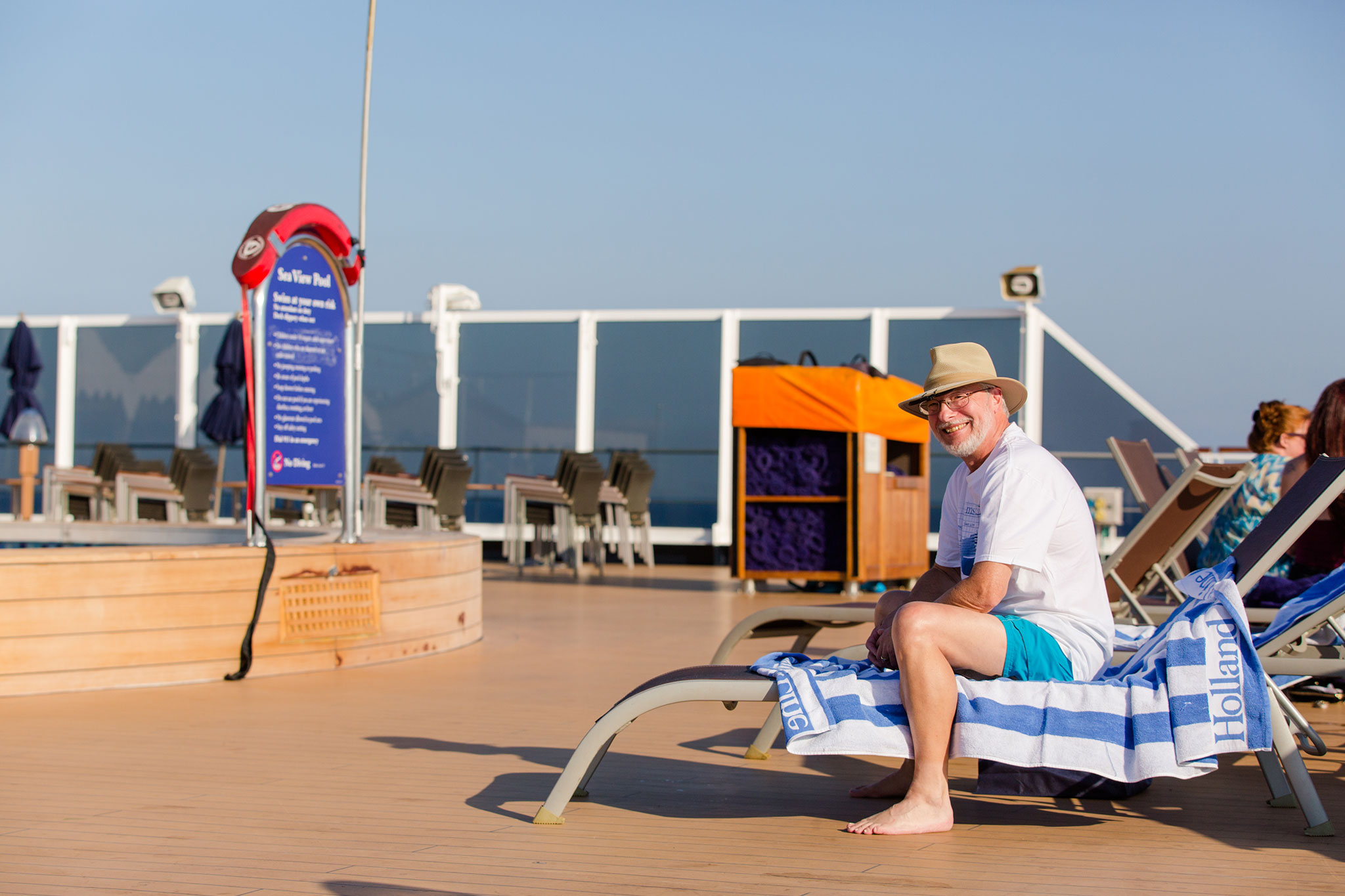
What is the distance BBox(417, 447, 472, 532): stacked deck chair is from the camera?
458 inches

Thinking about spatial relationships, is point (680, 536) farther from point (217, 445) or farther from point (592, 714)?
point (592, 714)

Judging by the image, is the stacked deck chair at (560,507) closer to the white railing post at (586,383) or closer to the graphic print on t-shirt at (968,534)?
the white railing post at (586,383)

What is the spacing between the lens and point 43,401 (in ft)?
55.4

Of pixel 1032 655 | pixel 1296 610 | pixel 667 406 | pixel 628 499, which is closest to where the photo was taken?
pixel 1032 655

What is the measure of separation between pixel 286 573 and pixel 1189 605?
149 inches

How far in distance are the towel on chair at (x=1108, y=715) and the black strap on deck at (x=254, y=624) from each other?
10.3 ft

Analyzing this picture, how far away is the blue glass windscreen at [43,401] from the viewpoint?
658 inches

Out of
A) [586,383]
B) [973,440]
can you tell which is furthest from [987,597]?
[586,383]

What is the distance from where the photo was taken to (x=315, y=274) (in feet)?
21.3

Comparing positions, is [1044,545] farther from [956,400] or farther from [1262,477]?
[1262,477]

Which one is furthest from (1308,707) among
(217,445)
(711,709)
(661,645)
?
(217,445)

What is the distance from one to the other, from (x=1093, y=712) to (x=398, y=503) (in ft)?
34.4

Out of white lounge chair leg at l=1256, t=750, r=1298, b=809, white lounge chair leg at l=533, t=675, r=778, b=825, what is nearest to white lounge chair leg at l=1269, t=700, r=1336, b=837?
white lounge chair leg at l=1256, t=750, r=1298, b=809

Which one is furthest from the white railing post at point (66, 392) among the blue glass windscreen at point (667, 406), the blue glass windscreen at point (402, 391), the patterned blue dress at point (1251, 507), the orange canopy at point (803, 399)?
the patterned blue dress at point (1251, 507)
